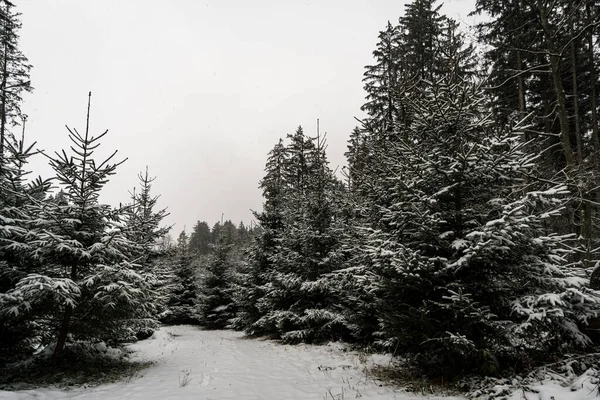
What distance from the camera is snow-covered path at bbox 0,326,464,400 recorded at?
611 cm

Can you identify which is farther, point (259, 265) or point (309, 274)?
point (259, 265)

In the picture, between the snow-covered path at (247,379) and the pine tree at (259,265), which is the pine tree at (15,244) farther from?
the pine tree at (259,265)

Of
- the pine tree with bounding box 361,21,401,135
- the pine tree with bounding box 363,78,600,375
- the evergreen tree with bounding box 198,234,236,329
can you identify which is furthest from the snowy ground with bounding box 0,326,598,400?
the pine tree with bounding box 361,21,401,135

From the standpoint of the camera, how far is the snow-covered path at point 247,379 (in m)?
6.11

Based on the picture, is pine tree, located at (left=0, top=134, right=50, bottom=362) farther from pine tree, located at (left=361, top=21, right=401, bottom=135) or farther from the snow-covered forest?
pine tree, located at (left=361, top=21, right=401, bottom=135)

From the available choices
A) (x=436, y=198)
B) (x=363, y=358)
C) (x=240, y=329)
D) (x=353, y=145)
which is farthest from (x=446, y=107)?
(x=353, y=145)

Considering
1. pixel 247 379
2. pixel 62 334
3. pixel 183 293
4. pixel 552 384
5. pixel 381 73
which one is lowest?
pixel 183 293

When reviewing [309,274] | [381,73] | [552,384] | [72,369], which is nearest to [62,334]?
[72,369]

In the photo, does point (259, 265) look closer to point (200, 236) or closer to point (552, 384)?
point (552, 384)

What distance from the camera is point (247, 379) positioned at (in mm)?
7516

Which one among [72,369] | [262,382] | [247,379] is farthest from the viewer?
[72,369]

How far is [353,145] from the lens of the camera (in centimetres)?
3294

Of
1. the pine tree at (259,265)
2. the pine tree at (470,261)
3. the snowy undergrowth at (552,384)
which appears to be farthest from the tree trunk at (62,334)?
the pine tree at (259,265)

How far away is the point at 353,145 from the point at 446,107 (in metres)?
25.3
